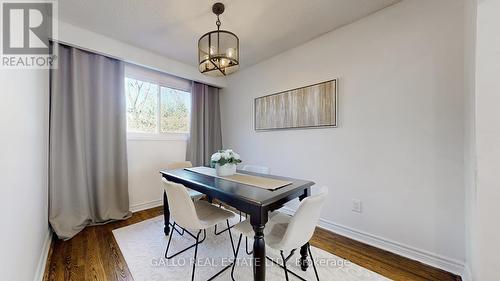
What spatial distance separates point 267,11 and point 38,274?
9.87 ft

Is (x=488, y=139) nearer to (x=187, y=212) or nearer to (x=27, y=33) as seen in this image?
(x=187, y=212)

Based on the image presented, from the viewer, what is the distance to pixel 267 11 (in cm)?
196

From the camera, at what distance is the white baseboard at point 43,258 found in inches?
57.4

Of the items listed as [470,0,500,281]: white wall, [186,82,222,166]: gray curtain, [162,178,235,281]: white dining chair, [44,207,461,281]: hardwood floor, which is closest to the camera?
[470,0,500,281]: white wall

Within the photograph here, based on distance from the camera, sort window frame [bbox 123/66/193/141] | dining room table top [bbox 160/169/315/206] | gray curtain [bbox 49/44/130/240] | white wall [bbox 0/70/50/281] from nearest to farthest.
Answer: white wall [bbox 0/70/50/281]
dining room table top [bbox 160/169/315/206]
gray curtain [bbox 49/44/130/240]
window frame [bbox 123/66/193/141]

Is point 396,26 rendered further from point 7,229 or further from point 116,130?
point 116,130

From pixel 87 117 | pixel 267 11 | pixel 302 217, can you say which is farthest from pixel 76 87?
pixel 302 217

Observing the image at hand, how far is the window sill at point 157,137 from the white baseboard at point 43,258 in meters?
1.35

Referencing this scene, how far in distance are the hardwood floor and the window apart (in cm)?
147

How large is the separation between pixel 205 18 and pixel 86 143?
2.10 m

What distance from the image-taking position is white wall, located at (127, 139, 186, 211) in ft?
9.34

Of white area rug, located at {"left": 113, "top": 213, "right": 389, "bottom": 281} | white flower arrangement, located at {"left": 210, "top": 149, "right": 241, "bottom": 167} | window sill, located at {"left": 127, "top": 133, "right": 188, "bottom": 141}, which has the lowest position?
white area rug, located at {"left": 113, "top": 213, "right": 389, "bottom": 281}

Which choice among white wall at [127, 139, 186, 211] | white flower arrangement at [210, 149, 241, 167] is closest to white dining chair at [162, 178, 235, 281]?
white flower arrangement at [210, 149, 241, 167]

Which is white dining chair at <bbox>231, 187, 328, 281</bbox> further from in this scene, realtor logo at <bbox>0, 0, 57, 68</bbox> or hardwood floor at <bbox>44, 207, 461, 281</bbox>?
realtor logo at <bbox>0, 0, 57, 68</bbox>
